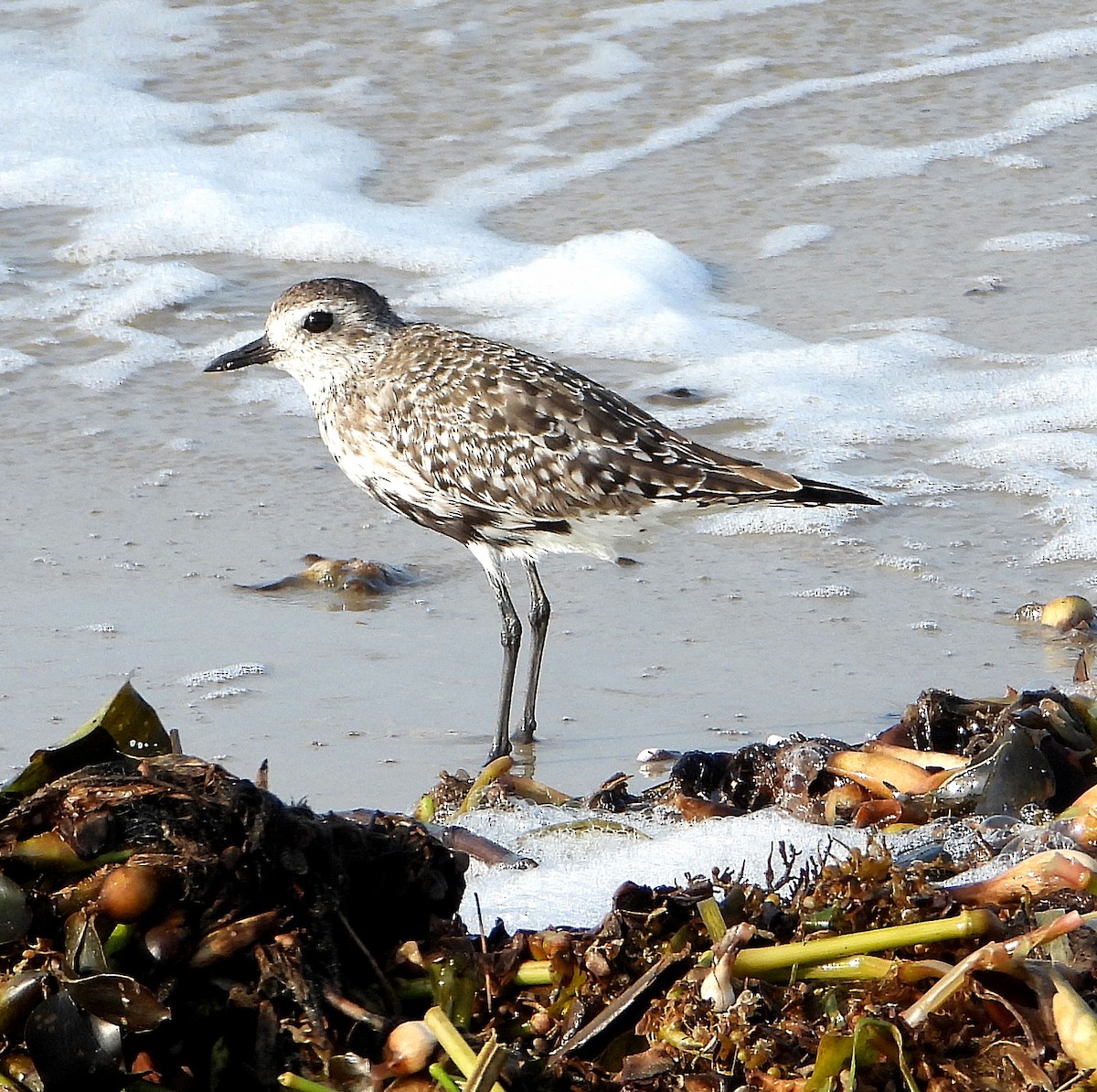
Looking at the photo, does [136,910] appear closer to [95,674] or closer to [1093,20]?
[95,674]

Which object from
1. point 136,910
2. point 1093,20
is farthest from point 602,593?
point 1093,20

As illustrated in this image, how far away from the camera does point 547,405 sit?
477cm

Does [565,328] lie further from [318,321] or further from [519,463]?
[519,463]

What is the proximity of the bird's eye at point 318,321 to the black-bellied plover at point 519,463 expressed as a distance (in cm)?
27

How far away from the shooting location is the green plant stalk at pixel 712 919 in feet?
6.14

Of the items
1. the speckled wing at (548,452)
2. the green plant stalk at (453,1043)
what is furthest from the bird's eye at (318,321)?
the green plant stalk at (453,1043)

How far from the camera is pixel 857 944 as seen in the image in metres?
1.79

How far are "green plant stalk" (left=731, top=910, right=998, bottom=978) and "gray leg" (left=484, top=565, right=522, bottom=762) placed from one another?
2166mm

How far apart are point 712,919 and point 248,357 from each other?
12.1 ft

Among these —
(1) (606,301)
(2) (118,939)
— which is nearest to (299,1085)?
(2) (118,939)

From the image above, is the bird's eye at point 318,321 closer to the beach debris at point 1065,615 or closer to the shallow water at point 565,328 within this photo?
the shallow water at point 565,328

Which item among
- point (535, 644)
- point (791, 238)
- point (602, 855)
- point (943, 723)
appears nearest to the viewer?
point (602, 855)

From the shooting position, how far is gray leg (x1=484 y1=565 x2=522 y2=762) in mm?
4102

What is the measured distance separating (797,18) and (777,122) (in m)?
1.52
